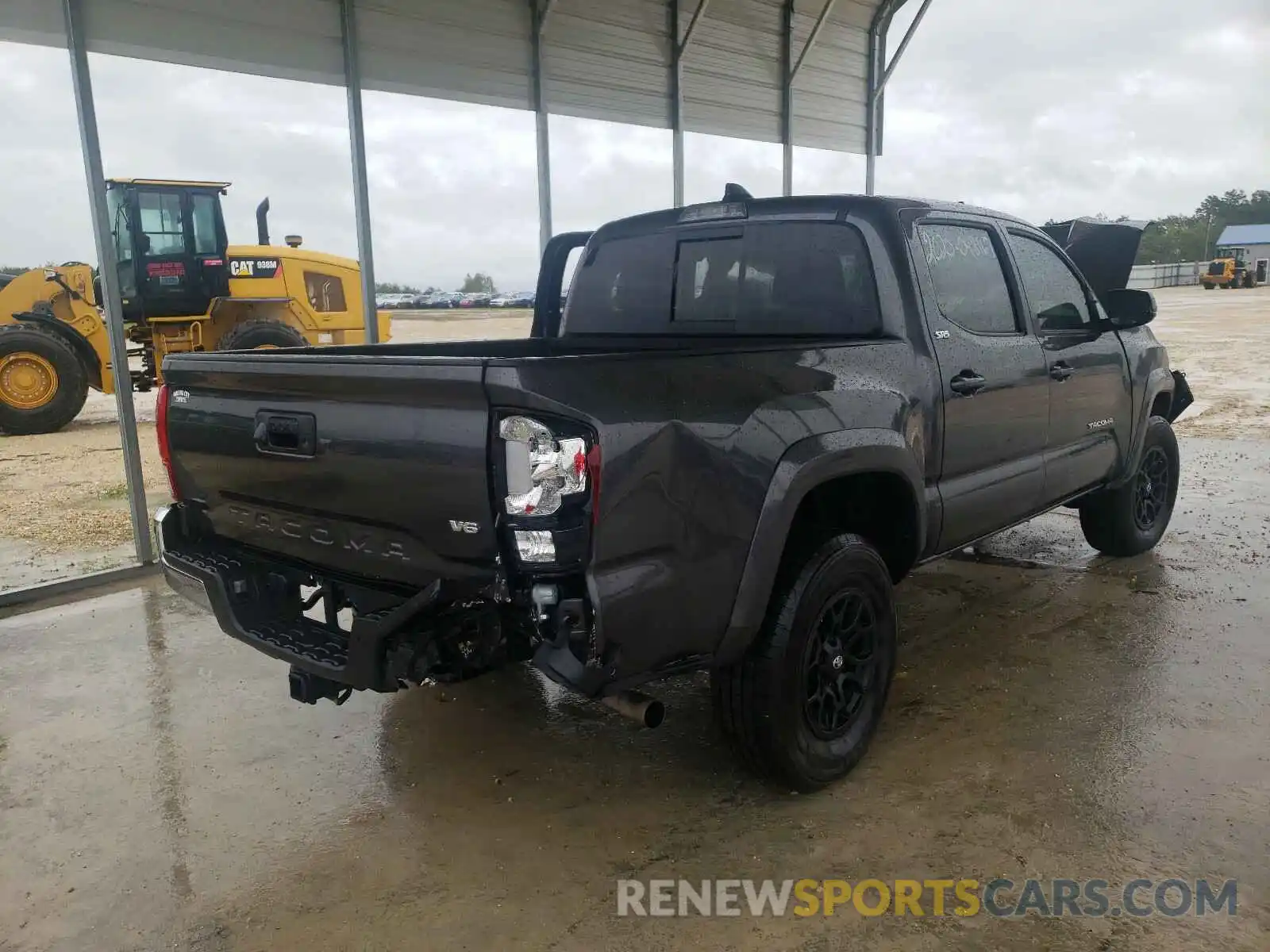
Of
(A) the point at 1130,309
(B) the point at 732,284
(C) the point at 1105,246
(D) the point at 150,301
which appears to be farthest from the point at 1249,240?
(B) the point at 732,284

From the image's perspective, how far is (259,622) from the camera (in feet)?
9.59

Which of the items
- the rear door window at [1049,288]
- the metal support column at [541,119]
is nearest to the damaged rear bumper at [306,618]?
the rear door window at [1049,288]

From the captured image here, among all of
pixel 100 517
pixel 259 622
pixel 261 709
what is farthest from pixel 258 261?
pixel 259 622

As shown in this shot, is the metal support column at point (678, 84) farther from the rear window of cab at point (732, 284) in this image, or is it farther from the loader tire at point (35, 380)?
the loader tire at point (35, 380)

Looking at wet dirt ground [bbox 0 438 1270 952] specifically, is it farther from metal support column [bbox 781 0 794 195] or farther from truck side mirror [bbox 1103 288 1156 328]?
metal support column [bbox 781 0 794 195]

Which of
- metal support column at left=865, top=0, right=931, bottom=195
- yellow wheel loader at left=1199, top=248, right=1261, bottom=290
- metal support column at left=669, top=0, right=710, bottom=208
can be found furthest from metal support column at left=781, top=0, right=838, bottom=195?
yellow wheel loader at left=1199, top=248, right=1261, bottom=290

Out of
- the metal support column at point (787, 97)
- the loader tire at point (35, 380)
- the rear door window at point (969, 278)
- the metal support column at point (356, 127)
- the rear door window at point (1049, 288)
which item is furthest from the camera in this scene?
the loader tire at point (35, 380)

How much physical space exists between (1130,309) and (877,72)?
696 centimetres

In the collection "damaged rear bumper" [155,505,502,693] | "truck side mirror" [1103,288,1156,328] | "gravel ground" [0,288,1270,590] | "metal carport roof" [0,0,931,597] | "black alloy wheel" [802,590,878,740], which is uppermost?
"metal carport roof" [0,0,931,597]

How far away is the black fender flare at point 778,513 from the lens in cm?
269

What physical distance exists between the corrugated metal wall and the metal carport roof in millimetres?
10

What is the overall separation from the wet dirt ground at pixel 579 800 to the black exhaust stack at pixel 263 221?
301 inches

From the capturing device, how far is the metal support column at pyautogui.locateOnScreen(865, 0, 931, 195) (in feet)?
33.7

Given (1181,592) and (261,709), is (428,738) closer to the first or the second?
(261,709)
